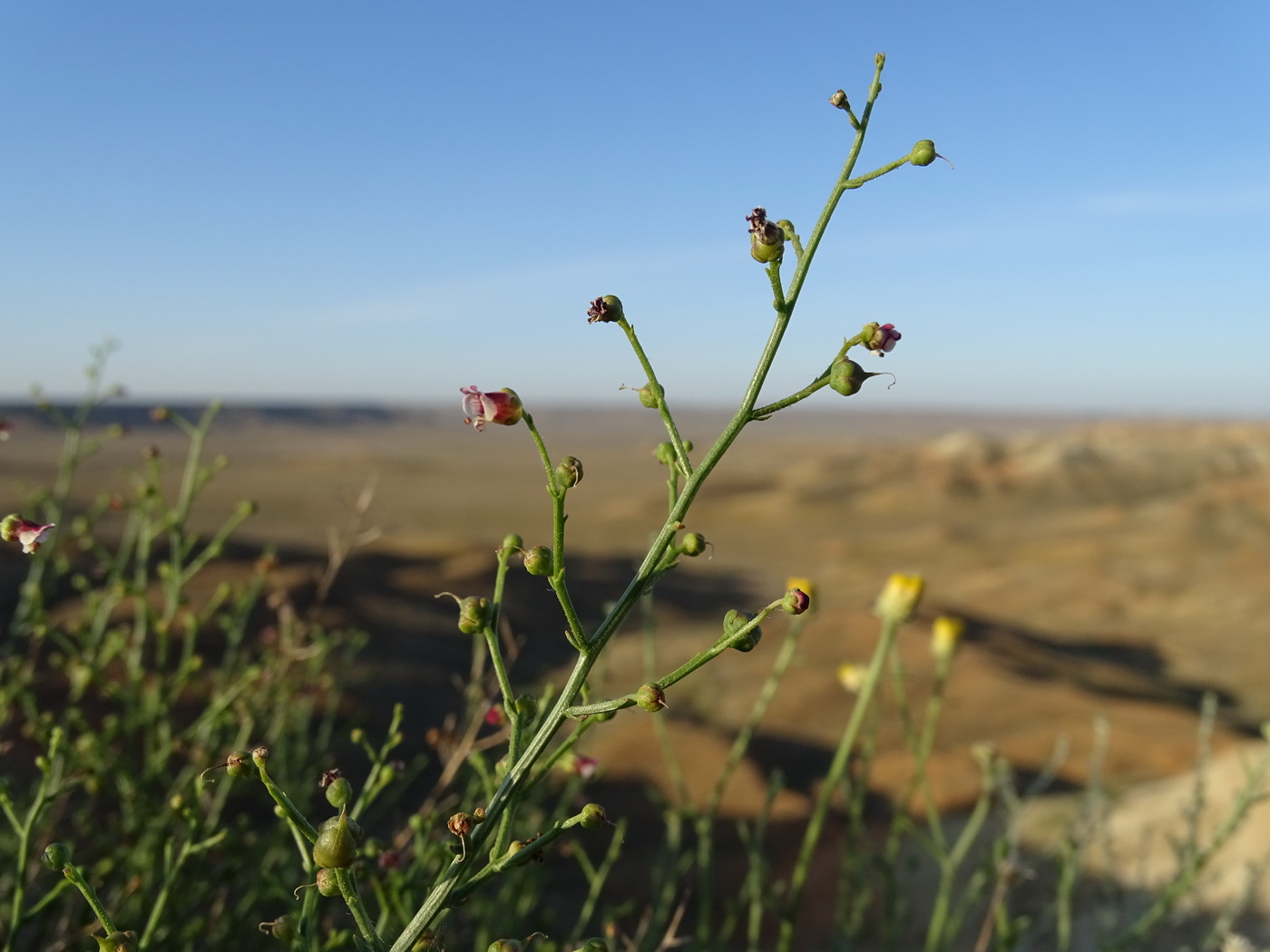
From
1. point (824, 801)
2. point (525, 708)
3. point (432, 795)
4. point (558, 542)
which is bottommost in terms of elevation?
point (432, 795)

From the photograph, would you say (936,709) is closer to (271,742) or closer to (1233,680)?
(271,742)

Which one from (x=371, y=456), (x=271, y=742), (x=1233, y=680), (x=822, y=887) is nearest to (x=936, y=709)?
(x=271, y=742)

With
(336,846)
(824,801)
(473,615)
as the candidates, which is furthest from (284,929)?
(824,801)

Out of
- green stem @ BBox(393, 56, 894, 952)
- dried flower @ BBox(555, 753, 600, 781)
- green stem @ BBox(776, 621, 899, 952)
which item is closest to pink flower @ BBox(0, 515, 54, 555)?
green stem @ BBox(393, 56, 894, 952)

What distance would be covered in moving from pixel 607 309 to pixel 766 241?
0.20 meters

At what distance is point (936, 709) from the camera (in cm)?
274

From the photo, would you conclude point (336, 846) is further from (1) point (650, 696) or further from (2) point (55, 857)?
(2) point (55, 857)

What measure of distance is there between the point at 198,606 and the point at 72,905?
28.3 ft

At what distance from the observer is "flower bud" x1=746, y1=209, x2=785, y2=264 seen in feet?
3.59

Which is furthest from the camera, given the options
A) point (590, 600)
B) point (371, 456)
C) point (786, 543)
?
point (371, 456)

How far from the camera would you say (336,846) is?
984 millimetres

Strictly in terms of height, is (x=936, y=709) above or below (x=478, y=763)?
below

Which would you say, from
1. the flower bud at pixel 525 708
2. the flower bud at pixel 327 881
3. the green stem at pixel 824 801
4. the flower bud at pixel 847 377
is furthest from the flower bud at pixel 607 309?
the green stem at pixel 824 801

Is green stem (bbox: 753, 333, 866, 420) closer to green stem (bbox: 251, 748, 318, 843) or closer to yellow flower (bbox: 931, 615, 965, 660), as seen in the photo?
green stem (bbox: 251, 748, 318, 843)
